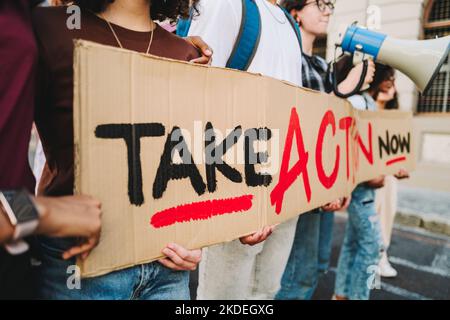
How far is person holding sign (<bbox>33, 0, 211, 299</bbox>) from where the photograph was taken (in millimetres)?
763

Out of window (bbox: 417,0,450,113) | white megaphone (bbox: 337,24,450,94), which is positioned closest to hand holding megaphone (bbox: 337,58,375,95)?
white megaphone (bbox: 337,24,450,94)

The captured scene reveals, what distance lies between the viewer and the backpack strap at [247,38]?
4.45 feet

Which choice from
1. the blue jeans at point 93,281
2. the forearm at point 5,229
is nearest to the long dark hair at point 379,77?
the blue jeans at point 93,281

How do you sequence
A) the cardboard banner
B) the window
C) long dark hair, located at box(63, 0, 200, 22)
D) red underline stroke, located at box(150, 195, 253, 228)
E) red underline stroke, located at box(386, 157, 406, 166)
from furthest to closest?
1. the window
2. red underline stroke, located at box(386, 157, 406, 166)
3. long dark hair, located at box(63, 0, 200, 22)
4. red underline stroke, located at box(150, 195, 253, 228)
5. the cardboard banner

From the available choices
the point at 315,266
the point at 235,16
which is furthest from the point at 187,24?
the point at 315,266

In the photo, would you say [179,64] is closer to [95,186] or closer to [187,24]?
[95,186]

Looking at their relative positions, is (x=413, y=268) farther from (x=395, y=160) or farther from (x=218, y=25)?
(x=218, y=25)

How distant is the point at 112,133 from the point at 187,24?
0.78 meters

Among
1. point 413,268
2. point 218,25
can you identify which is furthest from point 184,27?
point 413,268

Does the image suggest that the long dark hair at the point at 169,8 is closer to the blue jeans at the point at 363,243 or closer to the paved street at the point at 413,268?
the blue jeans at the point at 363,243

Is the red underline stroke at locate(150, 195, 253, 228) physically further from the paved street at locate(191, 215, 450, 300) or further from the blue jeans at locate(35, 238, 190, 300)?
the paved street at locate(191, 215, 450, 300)

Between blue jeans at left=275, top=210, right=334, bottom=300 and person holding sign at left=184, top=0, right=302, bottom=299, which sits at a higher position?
person holding sign at left=184, top=0, right=302, bottom=299

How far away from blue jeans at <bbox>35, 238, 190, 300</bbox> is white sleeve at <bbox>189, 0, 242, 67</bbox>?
0.79m

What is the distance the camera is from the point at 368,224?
221 cm
